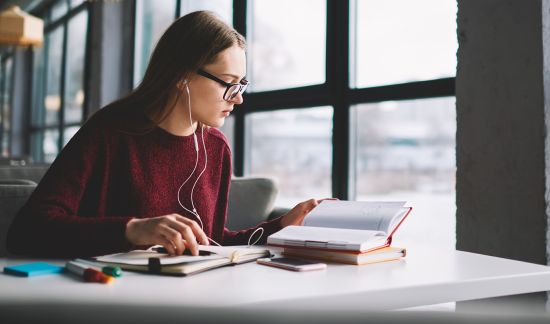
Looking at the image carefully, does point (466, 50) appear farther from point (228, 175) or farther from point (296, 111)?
point (296, 111)

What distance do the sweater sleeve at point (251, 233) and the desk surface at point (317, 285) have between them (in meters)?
0.35

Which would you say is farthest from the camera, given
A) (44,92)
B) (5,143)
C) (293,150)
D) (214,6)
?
(5,143)

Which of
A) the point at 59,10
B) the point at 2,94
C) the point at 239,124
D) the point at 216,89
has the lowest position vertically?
the point at 216,89

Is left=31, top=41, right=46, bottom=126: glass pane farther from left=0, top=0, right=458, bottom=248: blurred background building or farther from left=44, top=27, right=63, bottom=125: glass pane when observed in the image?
left=0, top=0, right=458, bottom=248: blurred background building

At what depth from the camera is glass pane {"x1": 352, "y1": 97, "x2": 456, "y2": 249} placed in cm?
203

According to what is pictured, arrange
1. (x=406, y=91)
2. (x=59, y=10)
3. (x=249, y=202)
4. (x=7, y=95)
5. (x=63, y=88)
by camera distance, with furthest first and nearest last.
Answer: (x=7, y=95) → (x=59, y=10) → (x=63, y=88) → (x=406, y=91) → (x=249, y=202)

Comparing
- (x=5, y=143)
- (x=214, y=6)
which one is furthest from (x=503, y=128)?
(x=5, y=143)

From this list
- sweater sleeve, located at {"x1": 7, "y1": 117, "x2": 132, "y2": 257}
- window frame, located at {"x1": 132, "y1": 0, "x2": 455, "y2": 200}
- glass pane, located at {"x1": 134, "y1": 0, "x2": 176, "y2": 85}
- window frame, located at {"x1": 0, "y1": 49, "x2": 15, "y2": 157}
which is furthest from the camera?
window frame, located at {"x1": 0, "y1": 49, "x2": 15, "y2": 157}

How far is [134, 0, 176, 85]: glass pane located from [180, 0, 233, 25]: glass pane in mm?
389

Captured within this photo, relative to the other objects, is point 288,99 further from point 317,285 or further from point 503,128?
point 317,285

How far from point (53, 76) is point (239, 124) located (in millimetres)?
5258

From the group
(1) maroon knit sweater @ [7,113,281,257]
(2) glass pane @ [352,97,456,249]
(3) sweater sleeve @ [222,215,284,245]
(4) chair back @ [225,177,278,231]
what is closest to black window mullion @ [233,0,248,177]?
(2) glass pane @ [352,97,456,249]

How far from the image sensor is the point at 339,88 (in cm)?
244

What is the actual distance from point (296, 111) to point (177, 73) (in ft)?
5.27
